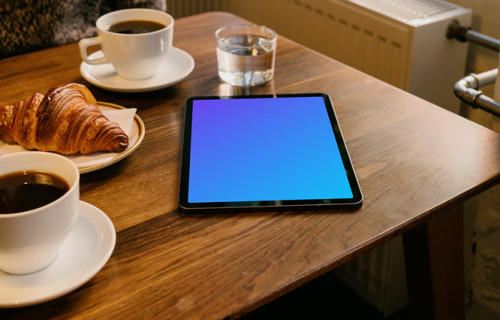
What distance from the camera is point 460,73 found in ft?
4.99

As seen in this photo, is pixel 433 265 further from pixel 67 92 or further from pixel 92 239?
pixel 67 92

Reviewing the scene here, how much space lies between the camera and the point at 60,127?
2.60ft

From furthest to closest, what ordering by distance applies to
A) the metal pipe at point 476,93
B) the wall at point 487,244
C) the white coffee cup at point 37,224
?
the wall at point 487,244
the metal pipe at point 476,93
the white coffee cup at point 37,224

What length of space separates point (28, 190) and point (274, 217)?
0.29 meters

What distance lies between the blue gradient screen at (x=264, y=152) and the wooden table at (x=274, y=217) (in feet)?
0.10

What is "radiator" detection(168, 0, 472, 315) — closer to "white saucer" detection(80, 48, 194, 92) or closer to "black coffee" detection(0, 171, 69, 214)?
"white saucer" detection(80, 48, 194, 92)

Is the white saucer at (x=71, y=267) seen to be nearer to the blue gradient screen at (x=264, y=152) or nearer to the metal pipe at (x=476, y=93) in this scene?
the blue gradient screen at (x=264, y=152)

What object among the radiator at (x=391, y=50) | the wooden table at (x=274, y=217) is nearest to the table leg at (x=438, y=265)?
the wooden table at (x=274, y=217)

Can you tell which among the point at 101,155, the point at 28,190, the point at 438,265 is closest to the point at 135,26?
the point at 101,155

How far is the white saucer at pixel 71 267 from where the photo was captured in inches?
22.4

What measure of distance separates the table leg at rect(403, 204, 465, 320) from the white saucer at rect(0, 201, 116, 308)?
429mm

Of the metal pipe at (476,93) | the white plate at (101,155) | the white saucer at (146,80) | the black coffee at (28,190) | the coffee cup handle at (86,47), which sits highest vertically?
the coffee cup handle at (86,47)

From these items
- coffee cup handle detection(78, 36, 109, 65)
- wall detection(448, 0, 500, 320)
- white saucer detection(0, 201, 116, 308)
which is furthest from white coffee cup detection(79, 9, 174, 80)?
wall detection(448, 0, 500, 320)

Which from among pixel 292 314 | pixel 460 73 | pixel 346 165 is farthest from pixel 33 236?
pixel 460 73
